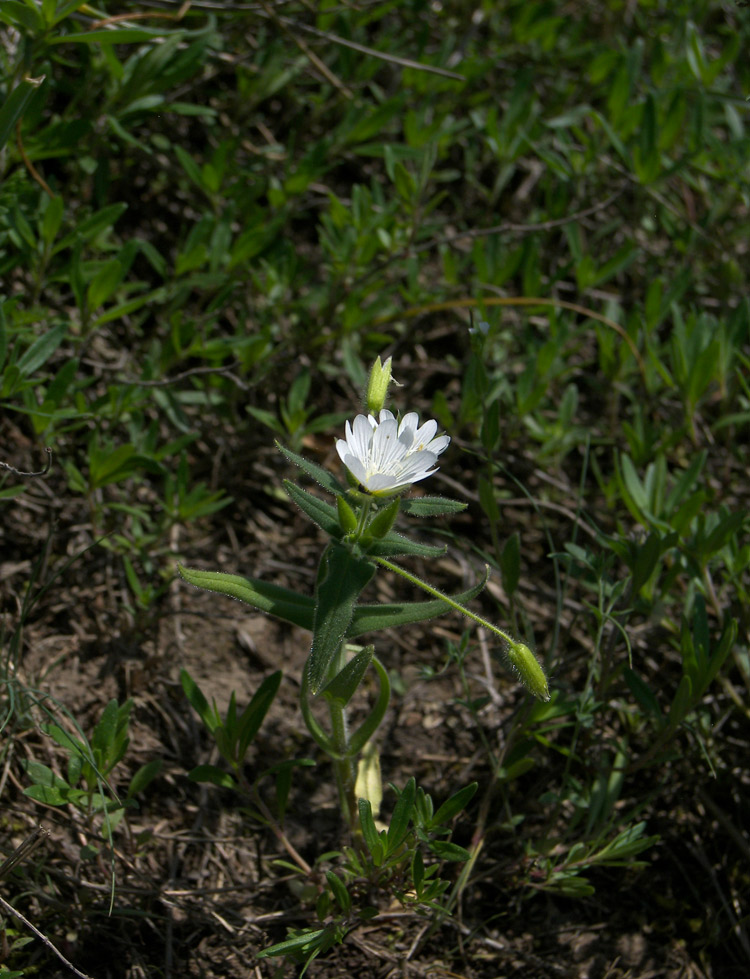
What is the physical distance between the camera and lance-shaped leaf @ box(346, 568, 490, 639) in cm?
182

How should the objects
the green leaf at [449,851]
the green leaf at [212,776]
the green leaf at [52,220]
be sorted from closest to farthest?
the green leaf at [449,851] < the green leaf at [212,776] < the green leaf at [52,220]

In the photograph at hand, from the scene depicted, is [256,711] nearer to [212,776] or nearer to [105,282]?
[212,776]

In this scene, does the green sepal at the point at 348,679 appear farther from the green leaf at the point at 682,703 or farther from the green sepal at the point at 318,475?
the green leaf at the point at 682,703

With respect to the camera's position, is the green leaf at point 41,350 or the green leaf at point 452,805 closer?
the green leaf at point 452,805

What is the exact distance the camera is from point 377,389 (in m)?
1.90

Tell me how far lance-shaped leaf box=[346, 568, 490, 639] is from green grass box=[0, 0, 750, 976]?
1.39 feet

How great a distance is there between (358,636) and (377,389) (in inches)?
20.9

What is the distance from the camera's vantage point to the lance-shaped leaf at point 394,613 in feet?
5.96

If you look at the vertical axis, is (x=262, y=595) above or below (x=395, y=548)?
below

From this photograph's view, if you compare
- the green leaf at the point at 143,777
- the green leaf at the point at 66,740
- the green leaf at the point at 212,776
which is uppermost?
the green leaf at the point at 66,740

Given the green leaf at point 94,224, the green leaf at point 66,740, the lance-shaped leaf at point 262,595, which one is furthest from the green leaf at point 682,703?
the green leaf at point 94,224

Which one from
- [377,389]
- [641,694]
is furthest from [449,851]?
[377,389]

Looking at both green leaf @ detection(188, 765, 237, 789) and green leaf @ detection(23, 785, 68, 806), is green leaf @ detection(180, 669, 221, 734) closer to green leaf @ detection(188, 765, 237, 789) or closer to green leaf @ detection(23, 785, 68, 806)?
green leaf @ detection(188, 765, 237, 789)

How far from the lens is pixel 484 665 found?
2.65m
